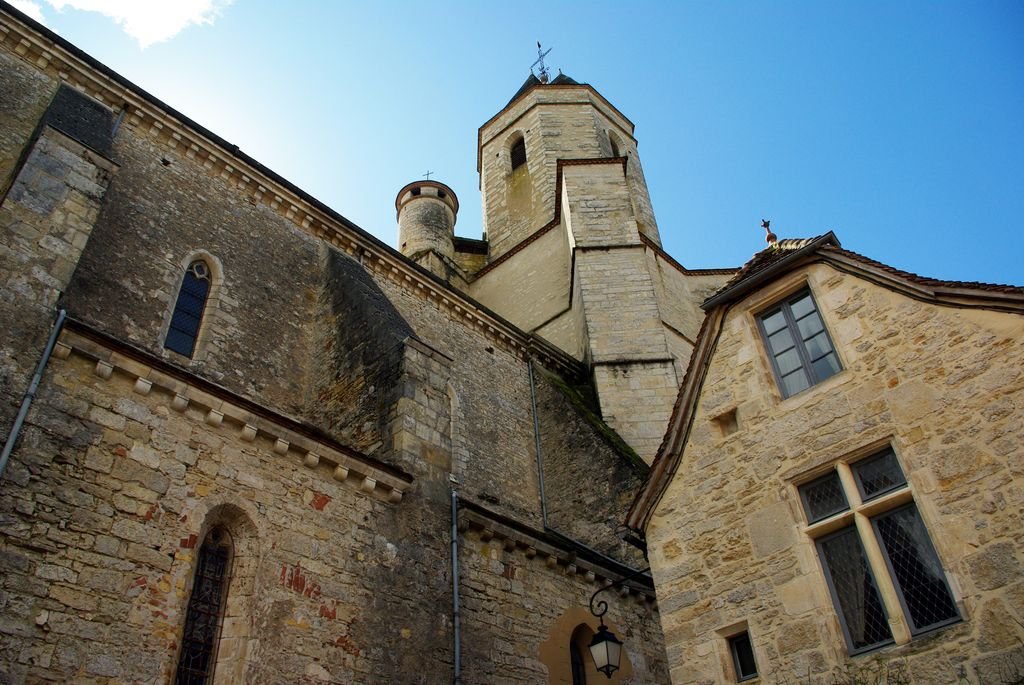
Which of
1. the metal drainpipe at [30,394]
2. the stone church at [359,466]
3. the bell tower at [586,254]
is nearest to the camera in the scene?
the stone church at [359,466]

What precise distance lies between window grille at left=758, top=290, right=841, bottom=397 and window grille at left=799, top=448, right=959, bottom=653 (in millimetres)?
815

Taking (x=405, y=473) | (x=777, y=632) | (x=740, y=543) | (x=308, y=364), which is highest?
(x=308, y=364)

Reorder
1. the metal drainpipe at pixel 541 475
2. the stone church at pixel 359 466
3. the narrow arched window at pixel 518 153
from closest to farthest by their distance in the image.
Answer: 1. the stone church at pixel 359 466
2. the metal drainpipe at pixel 541 475
3. the narrow arched window at pixel 518 153

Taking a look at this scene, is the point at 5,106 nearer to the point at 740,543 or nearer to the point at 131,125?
the point at 131,125

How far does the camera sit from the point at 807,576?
5477 millimetres

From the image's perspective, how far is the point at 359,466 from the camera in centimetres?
736

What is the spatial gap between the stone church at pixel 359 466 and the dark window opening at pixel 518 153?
12302 millimetres

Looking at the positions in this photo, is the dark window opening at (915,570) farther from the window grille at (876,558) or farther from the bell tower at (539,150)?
the bell tower at (539,150)

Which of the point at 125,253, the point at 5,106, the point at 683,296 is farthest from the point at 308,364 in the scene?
the point at 683,296

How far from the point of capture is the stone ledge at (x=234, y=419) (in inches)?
241

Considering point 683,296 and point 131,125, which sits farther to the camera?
point 683,296

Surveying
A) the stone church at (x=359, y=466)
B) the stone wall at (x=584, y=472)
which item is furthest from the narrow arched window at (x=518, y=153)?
the stone church at (x=359, y=466)

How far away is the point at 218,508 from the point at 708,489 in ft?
13.2

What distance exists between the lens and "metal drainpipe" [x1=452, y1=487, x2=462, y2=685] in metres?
7.18
